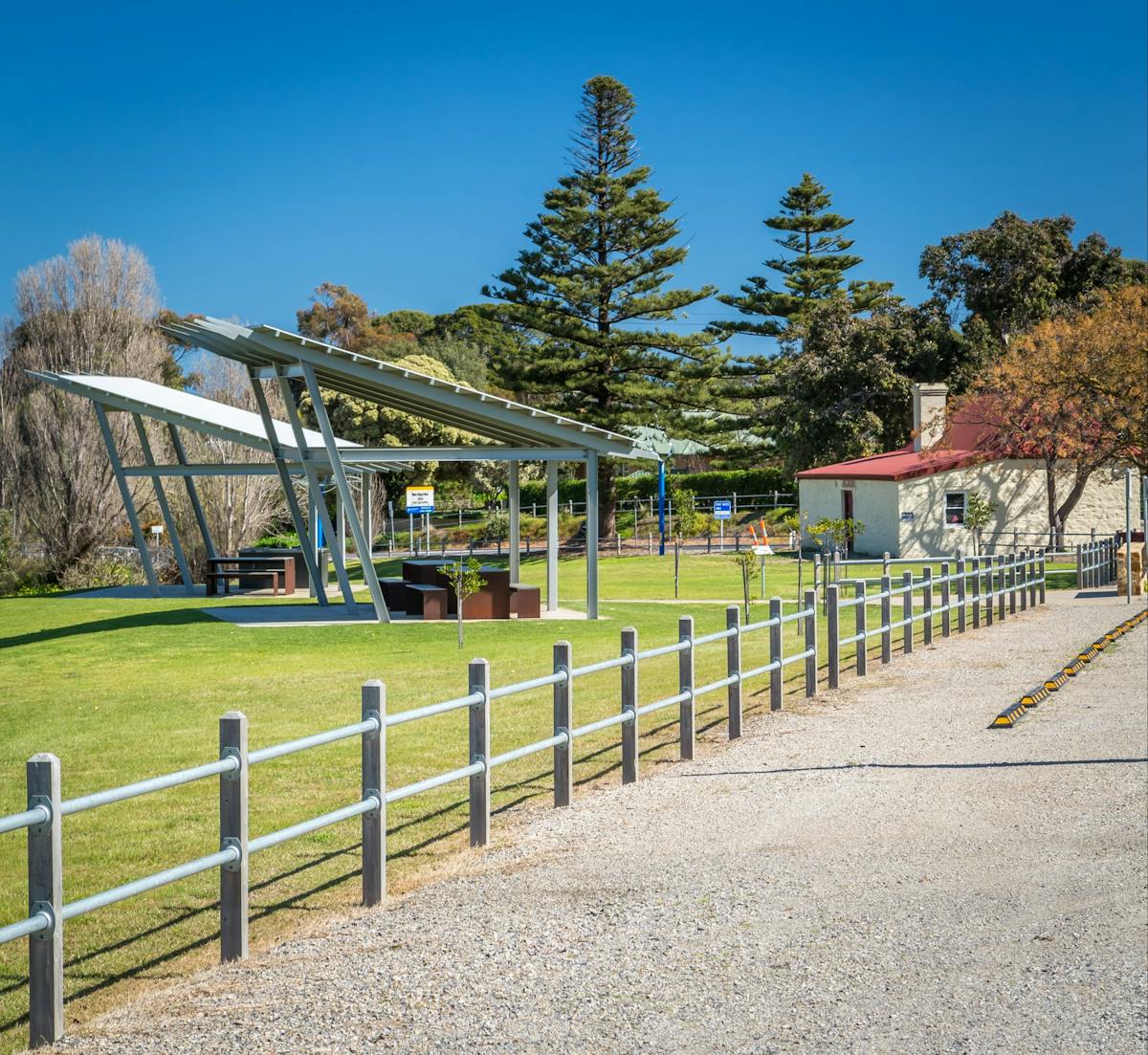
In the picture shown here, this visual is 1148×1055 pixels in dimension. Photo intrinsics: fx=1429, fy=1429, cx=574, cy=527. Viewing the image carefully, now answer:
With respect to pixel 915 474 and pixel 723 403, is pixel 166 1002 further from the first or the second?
pixel 723 403

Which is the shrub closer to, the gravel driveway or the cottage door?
the cottage door

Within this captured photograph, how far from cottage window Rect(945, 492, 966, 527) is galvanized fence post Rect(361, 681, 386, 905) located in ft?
139

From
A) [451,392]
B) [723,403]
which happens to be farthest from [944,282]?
[451,392]

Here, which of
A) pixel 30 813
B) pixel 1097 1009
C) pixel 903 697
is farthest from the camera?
pixel 903 697

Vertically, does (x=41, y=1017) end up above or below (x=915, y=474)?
below

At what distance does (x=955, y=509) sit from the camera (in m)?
47.2

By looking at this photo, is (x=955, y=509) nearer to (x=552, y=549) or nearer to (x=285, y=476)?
(x=552, y=549)

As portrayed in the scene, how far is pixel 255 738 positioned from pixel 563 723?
4.29m

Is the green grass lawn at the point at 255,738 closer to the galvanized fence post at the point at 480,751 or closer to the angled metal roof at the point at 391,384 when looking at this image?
the galvanized fence post at the point at 480,751

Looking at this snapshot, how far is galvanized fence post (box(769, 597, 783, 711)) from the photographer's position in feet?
41.9

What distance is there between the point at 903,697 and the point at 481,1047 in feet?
31.7

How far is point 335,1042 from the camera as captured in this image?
4941mm

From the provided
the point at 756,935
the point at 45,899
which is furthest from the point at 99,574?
the point at 45,899

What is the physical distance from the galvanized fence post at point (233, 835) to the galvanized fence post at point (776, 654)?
24.7ft
